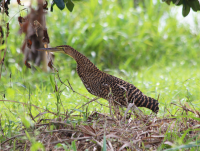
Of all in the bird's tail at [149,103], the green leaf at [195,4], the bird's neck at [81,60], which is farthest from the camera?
the bird's neck at [81,60]

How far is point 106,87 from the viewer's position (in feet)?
11.2

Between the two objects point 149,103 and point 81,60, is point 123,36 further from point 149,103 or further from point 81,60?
point 149,103

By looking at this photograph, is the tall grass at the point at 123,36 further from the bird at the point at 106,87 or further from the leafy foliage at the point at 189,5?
the leafy foliage at the point at 189,5

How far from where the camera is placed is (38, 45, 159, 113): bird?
3.41m

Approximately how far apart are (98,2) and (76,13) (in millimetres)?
659

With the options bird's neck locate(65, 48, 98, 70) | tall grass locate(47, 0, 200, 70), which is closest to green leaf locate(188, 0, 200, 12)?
bird's neck locate(65, 48, 98, 70)

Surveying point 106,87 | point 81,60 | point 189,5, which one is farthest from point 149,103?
point 189,5

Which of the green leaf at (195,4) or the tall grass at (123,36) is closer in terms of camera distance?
the green leaf at (195,4)

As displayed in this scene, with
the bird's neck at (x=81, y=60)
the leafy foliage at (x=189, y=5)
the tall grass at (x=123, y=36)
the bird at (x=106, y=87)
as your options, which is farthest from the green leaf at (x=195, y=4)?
the tall grass at (x=123, y=36)

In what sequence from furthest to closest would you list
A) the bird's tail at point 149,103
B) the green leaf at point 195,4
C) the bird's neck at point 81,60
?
the bird's neck at point 81,60, the bird's tail at point 149,103, the green leaf at point 195,4

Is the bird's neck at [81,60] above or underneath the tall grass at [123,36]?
underneath

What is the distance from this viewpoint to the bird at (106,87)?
341cm

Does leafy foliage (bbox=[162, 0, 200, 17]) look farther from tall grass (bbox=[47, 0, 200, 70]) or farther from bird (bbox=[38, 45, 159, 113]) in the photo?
tall grass (bbox=[47, 0, 200, 70])

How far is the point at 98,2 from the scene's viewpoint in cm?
763
